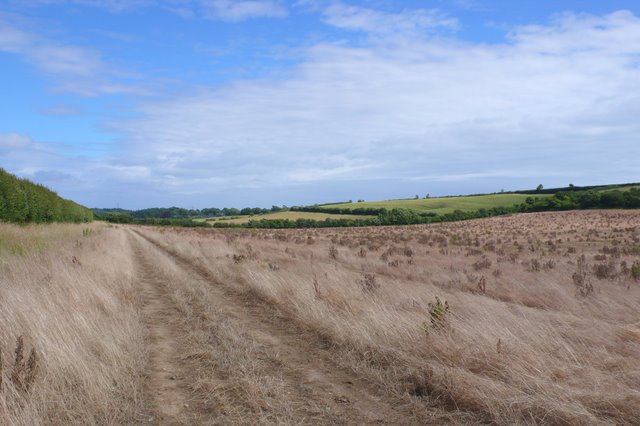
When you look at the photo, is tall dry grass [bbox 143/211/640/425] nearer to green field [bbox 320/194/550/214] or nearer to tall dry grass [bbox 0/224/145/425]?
tall dry grass [bbox 0/224/145/425]

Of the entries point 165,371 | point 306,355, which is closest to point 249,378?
point 165,371

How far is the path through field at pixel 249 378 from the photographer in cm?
515

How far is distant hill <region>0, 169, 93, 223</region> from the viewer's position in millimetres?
23031

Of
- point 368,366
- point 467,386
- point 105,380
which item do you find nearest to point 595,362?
point 467,386

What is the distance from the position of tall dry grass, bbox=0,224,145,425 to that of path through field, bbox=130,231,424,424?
15.0 inches

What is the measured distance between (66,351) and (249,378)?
228 cm

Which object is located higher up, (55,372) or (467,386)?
(55,372)

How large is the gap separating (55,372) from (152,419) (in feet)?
4.75

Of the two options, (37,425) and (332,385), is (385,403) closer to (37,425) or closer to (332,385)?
(332,385)

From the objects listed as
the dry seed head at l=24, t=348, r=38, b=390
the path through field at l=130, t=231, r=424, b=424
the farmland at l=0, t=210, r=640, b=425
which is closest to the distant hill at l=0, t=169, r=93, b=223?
the farmland at l=0, t=210, r=640, b=425

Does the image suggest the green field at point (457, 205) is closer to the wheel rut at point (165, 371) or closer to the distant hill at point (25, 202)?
the distant hill at point (25, 202)

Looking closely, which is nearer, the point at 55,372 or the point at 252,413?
the point at 252,413

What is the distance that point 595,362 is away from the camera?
6352 millimetres

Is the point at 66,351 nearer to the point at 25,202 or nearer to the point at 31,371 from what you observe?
the point at 31,371
